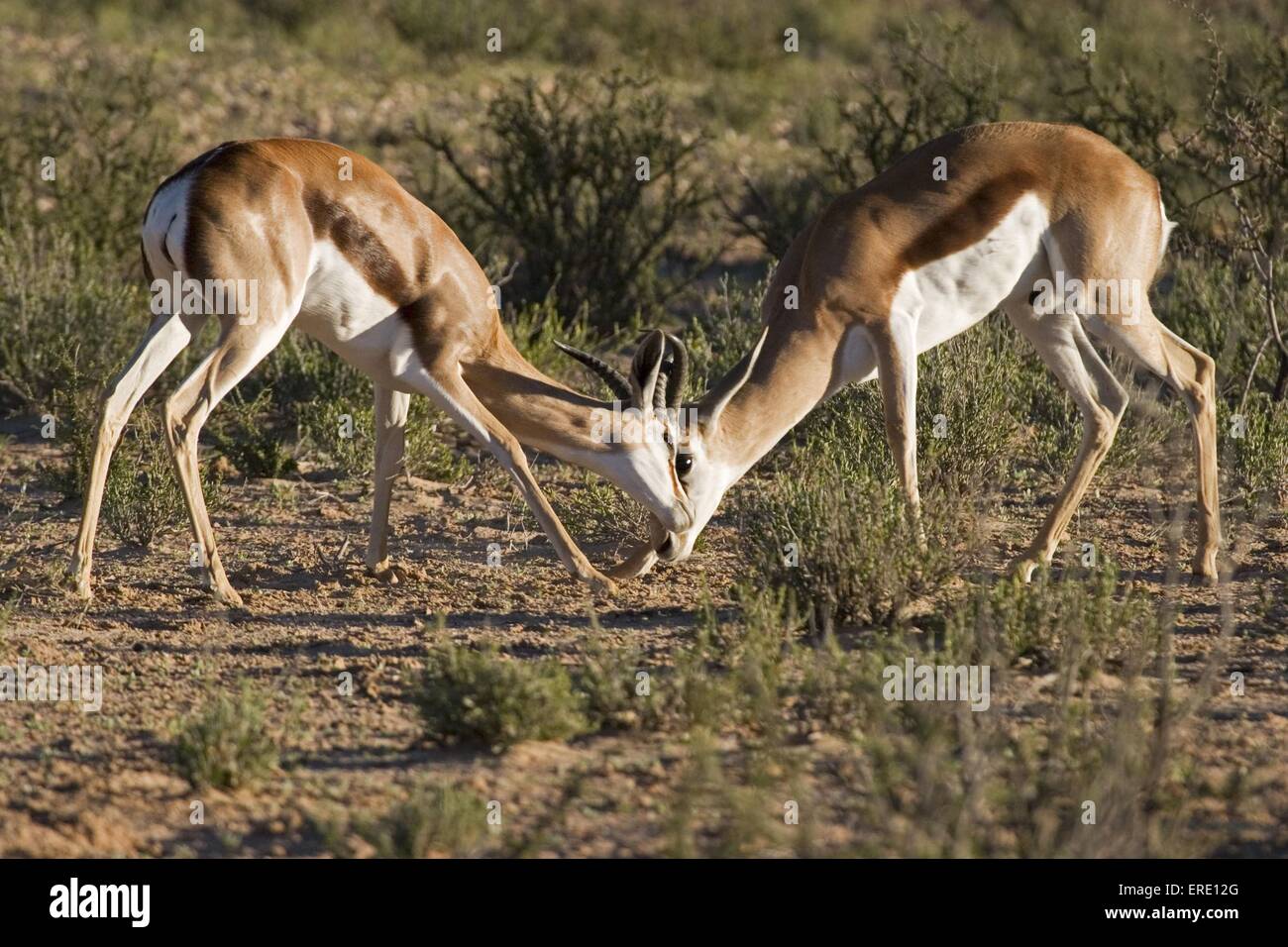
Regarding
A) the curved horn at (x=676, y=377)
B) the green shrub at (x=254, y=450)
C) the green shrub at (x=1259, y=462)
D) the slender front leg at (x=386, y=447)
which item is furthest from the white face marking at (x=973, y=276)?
Answer: the green shrub at (x=254, y=450)

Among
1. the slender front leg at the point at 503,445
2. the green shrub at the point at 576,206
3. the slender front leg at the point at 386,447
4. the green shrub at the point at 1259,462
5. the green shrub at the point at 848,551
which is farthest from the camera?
the green shrub at the point at 576,206


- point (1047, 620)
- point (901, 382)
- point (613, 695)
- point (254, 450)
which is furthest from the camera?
point (254, 450)

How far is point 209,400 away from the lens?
6684 millimetres

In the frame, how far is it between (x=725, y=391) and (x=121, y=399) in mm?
2527

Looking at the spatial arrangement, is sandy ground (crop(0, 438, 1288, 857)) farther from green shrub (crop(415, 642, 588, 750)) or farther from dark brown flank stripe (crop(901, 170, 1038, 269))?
dark brown flank stripe (crop(901, 170, 1038, 269))

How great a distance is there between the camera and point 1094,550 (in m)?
7.31

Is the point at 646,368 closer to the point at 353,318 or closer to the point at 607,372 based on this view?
the point at 607,372

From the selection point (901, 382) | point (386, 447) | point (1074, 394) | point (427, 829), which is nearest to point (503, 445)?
point (386, 447)

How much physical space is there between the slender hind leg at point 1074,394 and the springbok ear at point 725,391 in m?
1.31

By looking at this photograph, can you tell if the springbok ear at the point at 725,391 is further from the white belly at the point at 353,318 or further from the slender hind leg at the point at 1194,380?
the slender hind leg at the point at 1194,380

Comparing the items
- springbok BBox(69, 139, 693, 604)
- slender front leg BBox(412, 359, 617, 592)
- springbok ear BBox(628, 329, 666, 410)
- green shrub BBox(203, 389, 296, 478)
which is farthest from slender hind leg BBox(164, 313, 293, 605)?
green shrub BBox(203, 389, 296, 478)

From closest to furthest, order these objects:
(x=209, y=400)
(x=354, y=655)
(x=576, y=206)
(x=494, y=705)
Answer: (x=494, y=705), (x=354, y=655), (x=209, y=400), (x=576, y=206)

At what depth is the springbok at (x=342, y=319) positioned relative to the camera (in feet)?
21.6

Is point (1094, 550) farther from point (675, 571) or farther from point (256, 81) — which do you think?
point (256, 81)
